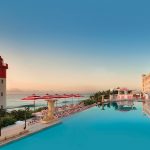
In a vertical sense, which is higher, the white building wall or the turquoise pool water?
the white building wall

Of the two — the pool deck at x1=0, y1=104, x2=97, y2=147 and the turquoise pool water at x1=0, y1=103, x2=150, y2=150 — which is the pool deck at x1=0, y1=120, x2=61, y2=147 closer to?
the pool deck at x1=0, y1=104, x2=97, y2=147

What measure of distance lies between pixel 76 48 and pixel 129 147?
2622 cm

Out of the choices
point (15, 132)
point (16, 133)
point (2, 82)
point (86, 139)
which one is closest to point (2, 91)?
point (2, 82)

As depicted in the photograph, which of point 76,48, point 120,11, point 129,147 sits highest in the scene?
point 120,11

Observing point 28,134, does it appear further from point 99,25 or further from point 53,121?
point 99,25

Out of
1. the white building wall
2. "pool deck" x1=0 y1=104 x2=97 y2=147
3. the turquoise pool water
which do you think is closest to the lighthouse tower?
the white building wall

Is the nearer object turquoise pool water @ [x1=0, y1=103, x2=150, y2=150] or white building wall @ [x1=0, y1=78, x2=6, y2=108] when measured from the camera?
turquoise pool water @ [x1=0, y1=103, x2=150, y2=150]

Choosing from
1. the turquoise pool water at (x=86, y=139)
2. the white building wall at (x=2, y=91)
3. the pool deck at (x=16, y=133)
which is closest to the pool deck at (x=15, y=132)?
the pool deck at (x=16, y=133)

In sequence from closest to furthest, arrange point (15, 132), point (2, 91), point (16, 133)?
point (16, 133) < point (15, 132) < point (2, 91)

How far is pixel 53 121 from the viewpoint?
25344 mm

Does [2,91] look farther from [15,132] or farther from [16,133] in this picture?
[16,133]

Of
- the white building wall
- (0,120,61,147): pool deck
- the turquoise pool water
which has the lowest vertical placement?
the turquoise pool water

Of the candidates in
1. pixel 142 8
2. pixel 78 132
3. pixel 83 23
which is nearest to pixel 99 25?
pixel 83 23

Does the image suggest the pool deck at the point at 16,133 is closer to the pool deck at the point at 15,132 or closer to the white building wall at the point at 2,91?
the pool deck at the point at 15,132
